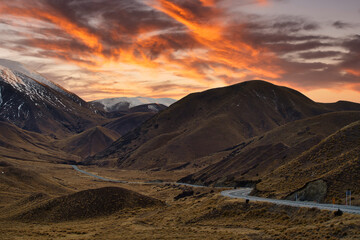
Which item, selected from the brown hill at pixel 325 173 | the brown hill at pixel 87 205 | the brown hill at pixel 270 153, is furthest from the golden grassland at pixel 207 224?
the brown hill at pixel 270 153

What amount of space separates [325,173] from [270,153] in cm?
Answer: 6908

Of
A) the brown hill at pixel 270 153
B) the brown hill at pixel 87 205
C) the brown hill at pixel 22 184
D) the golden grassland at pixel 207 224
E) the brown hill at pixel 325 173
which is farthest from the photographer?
the brown hill at pixel 270 153

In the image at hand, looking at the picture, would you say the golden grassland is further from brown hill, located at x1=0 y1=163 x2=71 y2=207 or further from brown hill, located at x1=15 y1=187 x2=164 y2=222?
brown hill, located at x1=0 y1=163 x2=71 y2=207

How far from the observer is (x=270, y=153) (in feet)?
430

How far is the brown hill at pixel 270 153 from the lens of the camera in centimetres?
11450

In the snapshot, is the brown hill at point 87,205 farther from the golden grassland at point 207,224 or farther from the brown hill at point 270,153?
the brown hill at point 270,153

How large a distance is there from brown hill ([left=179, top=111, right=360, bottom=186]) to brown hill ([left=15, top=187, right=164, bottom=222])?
1197 inches

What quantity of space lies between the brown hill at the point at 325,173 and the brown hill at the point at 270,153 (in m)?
18.2

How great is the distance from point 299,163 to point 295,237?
140 ft

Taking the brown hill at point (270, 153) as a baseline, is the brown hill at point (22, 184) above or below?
below

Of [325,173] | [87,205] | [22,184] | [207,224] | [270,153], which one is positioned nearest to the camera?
[207,224]

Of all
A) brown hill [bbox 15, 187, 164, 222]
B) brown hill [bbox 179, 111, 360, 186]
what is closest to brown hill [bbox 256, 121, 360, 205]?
brown hill [bbox 179, 111, 360, 186]

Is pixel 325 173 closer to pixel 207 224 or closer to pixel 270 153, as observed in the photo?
pixel 207 224

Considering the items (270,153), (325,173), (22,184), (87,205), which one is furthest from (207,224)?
(270,153)
